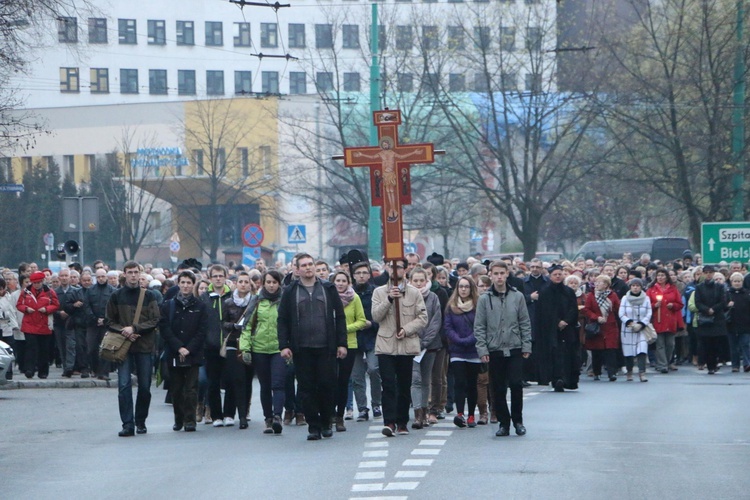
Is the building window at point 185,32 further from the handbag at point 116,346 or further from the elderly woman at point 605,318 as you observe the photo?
the handbag at point 116,346

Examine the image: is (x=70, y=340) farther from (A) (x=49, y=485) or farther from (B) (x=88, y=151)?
(B) (x=88, y=151)

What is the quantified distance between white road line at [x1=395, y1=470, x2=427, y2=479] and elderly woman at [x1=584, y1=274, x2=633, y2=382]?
12052 mm

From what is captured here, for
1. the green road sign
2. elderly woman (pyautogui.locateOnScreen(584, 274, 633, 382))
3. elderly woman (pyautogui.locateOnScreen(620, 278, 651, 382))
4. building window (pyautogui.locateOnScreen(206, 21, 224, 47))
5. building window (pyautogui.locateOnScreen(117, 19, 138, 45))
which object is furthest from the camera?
building window (pyautogui.locateOnScreen(206, 21, 224, 47))

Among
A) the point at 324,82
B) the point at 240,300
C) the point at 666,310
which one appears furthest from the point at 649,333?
the point at 324,82

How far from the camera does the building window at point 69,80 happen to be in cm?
8538

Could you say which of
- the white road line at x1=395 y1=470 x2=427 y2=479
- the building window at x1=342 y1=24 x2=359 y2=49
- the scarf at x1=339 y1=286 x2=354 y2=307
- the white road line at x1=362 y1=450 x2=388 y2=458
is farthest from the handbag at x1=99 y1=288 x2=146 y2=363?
the building window at x1=342 y1=24 x2=359 y2=49

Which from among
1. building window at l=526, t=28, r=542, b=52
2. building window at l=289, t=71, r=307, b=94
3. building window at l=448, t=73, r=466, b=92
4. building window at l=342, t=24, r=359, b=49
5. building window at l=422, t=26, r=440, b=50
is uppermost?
building window at l=289, t=71, r=307, b=94

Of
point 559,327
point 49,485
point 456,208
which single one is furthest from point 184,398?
point 456,208

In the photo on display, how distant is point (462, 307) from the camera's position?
49.1 ft

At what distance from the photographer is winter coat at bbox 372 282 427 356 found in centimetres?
1404

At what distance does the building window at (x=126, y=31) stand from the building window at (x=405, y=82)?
42.6 meters

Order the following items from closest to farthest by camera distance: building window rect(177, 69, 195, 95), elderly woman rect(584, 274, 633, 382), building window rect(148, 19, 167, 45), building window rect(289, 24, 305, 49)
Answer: elderly woman rect(584, 274, 633, 382)
building window rect(148, 19, 167, 45)
building window rect(289, 24, 305, 49)
building window rect(177, 69, 195, 95)

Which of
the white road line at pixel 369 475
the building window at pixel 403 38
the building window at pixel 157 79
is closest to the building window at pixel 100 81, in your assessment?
the building window at pixel 157 79

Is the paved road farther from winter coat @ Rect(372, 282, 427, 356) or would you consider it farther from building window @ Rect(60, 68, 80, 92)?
building window @ Rect(60, 68, 80, 92)
